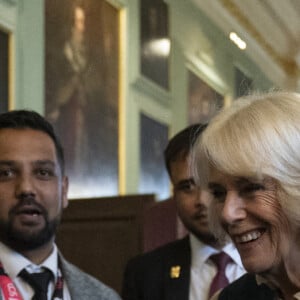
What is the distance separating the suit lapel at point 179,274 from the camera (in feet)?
8.52

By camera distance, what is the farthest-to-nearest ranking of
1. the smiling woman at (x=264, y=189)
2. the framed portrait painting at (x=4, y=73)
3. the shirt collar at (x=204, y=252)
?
the framed portrait painting at (x=4, y=73), the shirt collar at (x=204, y=252), the smiling woman at (x=264, y=189)

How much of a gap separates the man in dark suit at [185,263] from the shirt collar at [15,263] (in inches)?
22.0

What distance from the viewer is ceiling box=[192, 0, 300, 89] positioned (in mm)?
8492

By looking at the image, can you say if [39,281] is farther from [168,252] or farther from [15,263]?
[168,252]

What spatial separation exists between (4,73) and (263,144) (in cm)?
284

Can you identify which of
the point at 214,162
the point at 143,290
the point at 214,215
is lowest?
the point at 143,290

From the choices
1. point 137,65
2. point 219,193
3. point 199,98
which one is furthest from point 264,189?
point 199,98

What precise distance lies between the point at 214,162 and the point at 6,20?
9.66 feet

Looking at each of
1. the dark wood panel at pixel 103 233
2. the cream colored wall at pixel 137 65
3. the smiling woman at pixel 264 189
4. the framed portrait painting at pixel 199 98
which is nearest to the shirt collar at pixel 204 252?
the smiling woman at pixel 264 189

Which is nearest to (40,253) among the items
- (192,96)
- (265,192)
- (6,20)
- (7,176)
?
(7,176)

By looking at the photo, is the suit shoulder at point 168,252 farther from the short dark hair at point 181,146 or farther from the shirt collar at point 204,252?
the short dark hair at point 181,146

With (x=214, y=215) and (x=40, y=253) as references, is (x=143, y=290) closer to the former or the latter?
(x=40, y=253)

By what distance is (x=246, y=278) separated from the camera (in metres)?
1.95

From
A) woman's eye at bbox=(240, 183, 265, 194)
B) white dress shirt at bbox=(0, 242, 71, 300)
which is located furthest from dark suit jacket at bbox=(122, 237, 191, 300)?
woman's eye at bbox=(240, 183, 265, 194)
